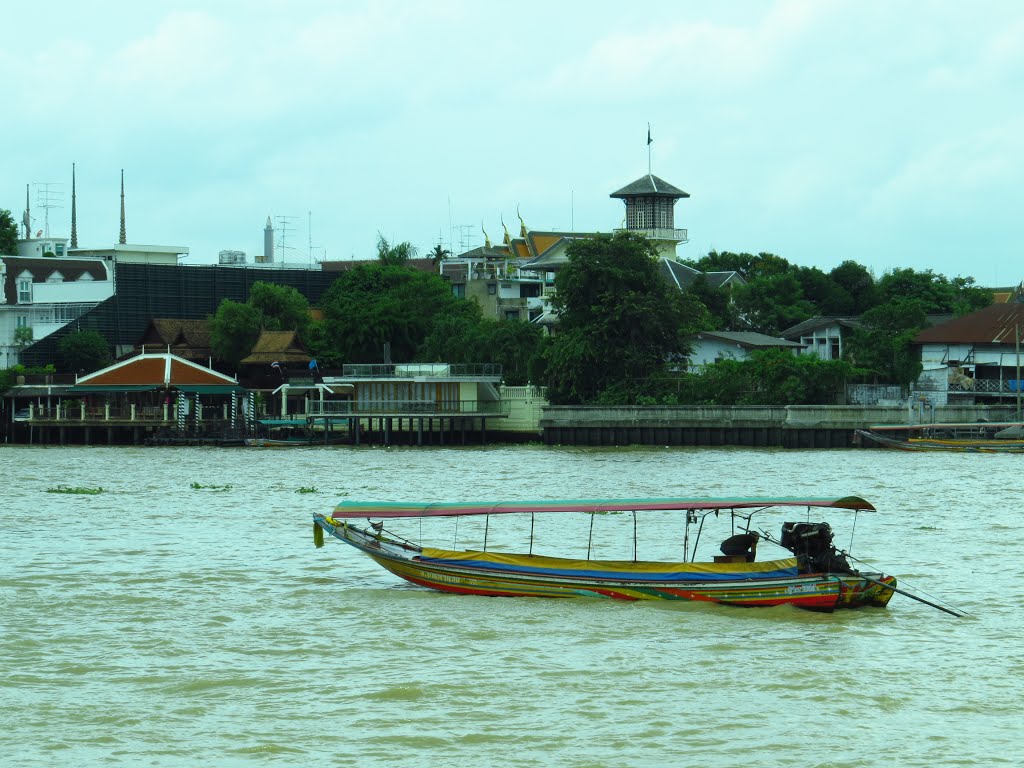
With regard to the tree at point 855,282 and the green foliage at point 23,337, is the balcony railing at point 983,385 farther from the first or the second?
the green foliage at point 23,337

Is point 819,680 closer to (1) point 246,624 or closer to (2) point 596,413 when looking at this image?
(1) point 246,624

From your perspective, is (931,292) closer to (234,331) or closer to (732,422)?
(732,422)

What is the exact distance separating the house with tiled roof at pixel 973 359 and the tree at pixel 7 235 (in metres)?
72.0

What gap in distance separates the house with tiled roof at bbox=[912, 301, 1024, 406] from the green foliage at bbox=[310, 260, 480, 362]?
1078 inches

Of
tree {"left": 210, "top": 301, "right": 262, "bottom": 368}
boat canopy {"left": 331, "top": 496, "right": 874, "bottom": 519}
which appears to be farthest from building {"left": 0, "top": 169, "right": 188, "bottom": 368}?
boat canopy {"left": 331, "top": 496, "right": 874, "bottom": 519}

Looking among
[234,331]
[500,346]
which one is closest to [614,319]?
[500,346]

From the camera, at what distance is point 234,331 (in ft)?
282

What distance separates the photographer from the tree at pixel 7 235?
112m

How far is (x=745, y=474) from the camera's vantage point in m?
46.4

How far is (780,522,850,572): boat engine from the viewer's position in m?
21.2

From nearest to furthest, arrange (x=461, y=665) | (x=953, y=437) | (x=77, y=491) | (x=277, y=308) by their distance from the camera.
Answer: (x=461, y=665)
(x=77, y=491)
(x=953, y=437)
(x=277, y=308)

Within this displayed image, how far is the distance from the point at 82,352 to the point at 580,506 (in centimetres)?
6973

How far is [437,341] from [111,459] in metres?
23.3

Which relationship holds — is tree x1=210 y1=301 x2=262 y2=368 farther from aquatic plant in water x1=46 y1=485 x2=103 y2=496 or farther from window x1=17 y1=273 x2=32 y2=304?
aquatic plant in water x1=46 y1=485 x2=103 y2=496
